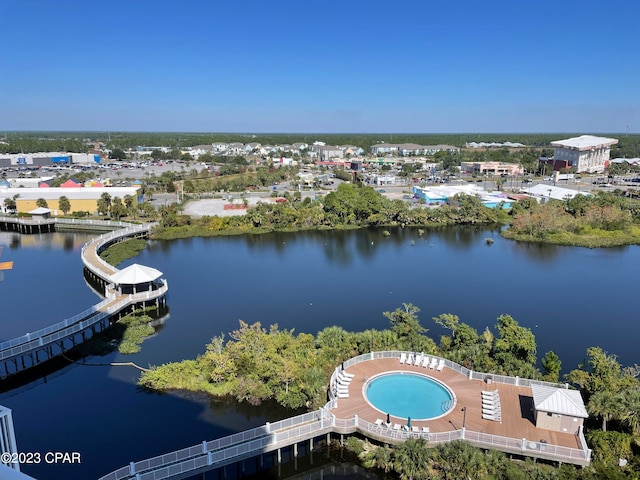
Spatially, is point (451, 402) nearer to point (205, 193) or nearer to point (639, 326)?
point (639, 326)

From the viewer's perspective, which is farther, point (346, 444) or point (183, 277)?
point (183, 277)


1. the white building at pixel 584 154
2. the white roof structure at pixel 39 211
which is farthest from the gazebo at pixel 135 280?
the white building at pixel 584 154

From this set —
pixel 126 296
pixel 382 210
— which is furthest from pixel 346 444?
pixel 382 210

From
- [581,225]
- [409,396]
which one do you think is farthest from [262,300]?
[581,225]

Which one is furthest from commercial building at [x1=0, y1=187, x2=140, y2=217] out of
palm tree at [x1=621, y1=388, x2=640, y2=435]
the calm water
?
palm tree at [x1=621, y1=388, x2=640, y2=435]

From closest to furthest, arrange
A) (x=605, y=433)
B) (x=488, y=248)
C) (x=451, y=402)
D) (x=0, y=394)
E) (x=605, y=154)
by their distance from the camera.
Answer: (x=605, y=433) < (x=451, y=402) < (x=0, y=394) < (x=488, y=248) < (x=605, y=154)

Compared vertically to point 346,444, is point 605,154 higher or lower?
higher
